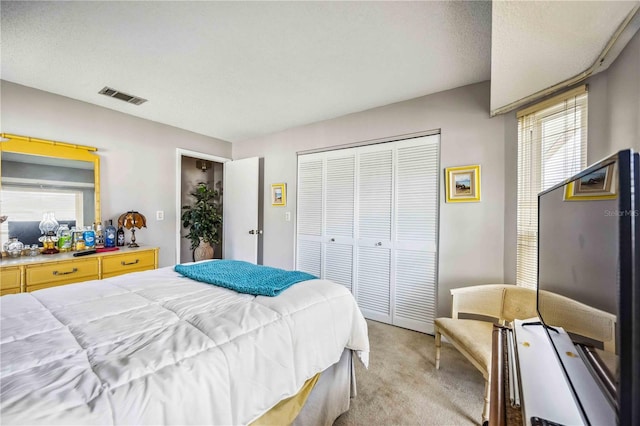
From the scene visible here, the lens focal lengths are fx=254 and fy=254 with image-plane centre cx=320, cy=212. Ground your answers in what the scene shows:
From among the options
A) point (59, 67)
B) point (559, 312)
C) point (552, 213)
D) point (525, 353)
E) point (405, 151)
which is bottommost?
point (525, 353)

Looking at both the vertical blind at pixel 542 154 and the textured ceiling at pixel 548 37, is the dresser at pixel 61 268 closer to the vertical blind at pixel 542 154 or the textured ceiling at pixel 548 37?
the textured ceiling at pixel 548 37

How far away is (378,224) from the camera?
2971 mm

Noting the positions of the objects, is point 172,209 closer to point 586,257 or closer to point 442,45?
point 442,45

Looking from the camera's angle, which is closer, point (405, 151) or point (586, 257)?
point (586, 257)

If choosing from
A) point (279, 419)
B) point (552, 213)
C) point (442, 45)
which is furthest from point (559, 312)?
point (442, 45)

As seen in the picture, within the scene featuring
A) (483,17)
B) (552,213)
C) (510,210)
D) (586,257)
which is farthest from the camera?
(510,210)

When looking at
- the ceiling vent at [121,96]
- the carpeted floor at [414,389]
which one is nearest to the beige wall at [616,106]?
the carpeted floor at [414,389]

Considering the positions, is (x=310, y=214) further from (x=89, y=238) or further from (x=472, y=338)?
(x=89, y=238)

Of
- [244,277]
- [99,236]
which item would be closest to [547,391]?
[244,277]

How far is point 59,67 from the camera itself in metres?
2.11

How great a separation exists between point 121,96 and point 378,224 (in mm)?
3068

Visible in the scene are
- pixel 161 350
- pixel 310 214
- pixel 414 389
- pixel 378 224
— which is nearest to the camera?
pixel 161 350

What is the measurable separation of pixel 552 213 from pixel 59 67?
3.54m

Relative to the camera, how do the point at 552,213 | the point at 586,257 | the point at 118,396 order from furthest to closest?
1. the point at 552,213
2. the point at 586,257
3. the point at 118,396
